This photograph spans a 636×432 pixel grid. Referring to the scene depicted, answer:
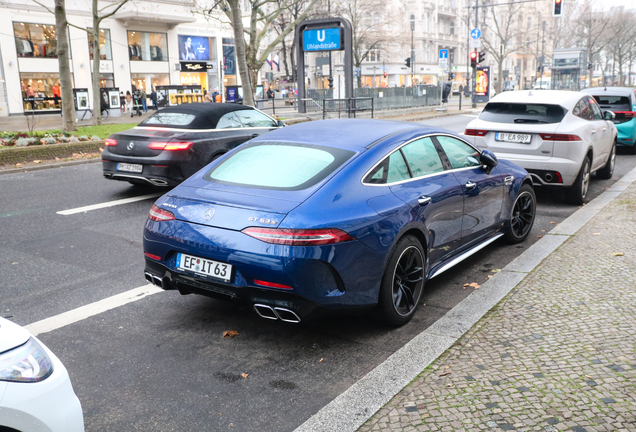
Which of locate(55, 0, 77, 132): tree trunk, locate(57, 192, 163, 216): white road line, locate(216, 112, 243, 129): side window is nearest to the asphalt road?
locate(57, 192, 163, 216): white road line

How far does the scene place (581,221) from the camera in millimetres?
7590

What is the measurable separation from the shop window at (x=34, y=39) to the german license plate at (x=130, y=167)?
3338 cm

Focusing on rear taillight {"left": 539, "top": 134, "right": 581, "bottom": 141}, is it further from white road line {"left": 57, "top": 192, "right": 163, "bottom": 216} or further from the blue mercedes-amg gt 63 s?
white road line {"left": 57, "top": 192, "right": 163, "bottom": 216}

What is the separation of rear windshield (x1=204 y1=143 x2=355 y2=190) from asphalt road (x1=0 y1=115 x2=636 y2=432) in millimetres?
1131

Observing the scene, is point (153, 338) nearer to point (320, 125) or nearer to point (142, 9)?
point (320, 125)

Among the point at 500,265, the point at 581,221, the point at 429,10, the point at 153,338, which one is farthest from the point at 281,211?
the point at 429,10

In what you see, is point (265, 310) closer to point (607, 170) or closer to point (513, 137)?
point (513, 137)

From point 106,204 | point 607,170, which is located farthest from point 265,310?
point 607,170

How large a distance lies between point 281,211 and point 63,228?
4.77 meters

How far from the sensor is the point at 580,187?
8.73 meters

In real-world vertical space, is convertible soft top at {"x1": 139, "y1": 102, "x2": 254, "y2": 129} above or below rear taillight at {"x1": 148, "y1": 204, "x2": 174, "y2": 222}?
above

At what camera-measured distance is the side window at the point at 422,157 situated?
4773mm

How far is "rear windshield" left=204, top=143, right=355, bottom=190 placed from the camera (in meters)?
4.19

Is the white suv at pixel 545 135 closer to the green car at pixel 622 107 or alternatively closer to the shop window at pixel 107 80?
the green car at pixel 622 107
